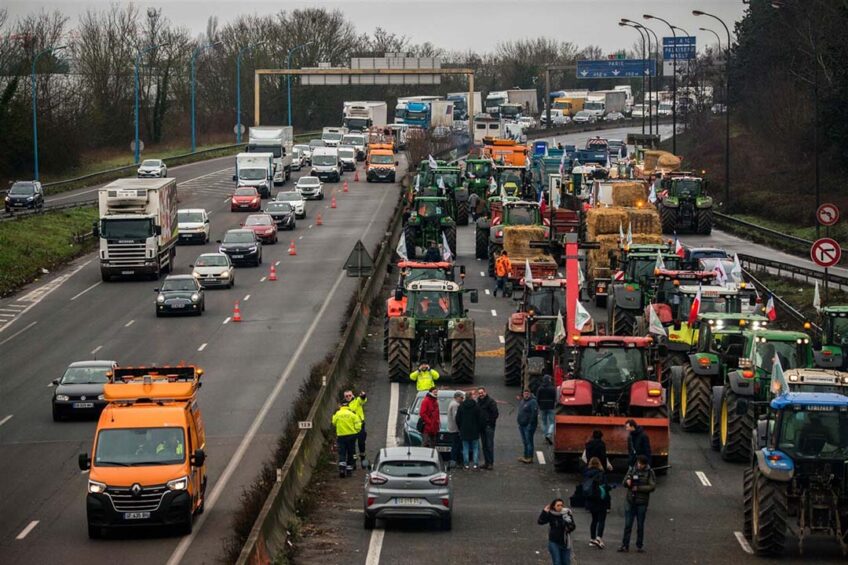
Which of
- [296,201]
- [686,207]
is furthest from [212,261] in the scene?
[686,207]

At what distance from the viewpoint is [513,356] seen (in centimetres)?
3756

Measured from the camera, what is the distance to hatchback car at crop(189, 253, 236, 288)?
55938 mm

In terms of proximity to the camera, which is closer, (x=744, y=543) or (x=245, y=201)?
(x=744, y=543)

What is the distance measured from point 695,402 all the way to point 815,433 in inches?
396

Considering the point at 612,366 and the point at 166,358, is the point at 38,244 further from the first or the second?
the point at 612,366

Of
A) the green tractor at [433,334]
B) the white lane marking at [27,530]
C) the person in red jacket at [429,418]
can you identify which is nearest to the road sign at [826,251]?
the green tractor at [433,334]

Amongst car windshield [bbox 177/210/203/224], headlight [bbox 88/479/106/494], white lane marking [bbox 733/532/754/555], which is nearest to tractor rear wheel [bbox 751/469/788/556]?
white lane marking [bbox 733/532/754/555]

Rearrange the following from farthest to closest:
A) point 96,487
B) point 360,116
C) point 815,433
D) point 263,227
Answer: point 360,116
point 263,227
point 96,487
point 815,433

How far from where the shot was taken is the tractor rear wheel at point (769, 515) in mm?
21422

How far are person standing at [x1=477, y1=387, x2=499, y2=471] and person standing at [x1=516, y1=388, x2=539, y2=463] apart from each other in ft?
1.94

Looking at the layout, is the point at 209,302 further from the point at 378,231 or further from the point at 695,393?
the point at 695,393

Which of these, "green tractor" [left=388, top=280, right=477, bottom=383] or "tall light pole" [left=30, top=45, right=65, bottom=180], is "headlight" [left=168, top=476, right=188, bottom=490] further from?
"tall light pole" [left=30, top=45, right=65, bottom=180]

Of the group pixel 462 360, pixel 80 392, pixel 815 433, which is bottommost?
pixel 80 392

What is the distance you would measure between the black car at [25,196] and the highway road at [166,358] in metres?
10.5
